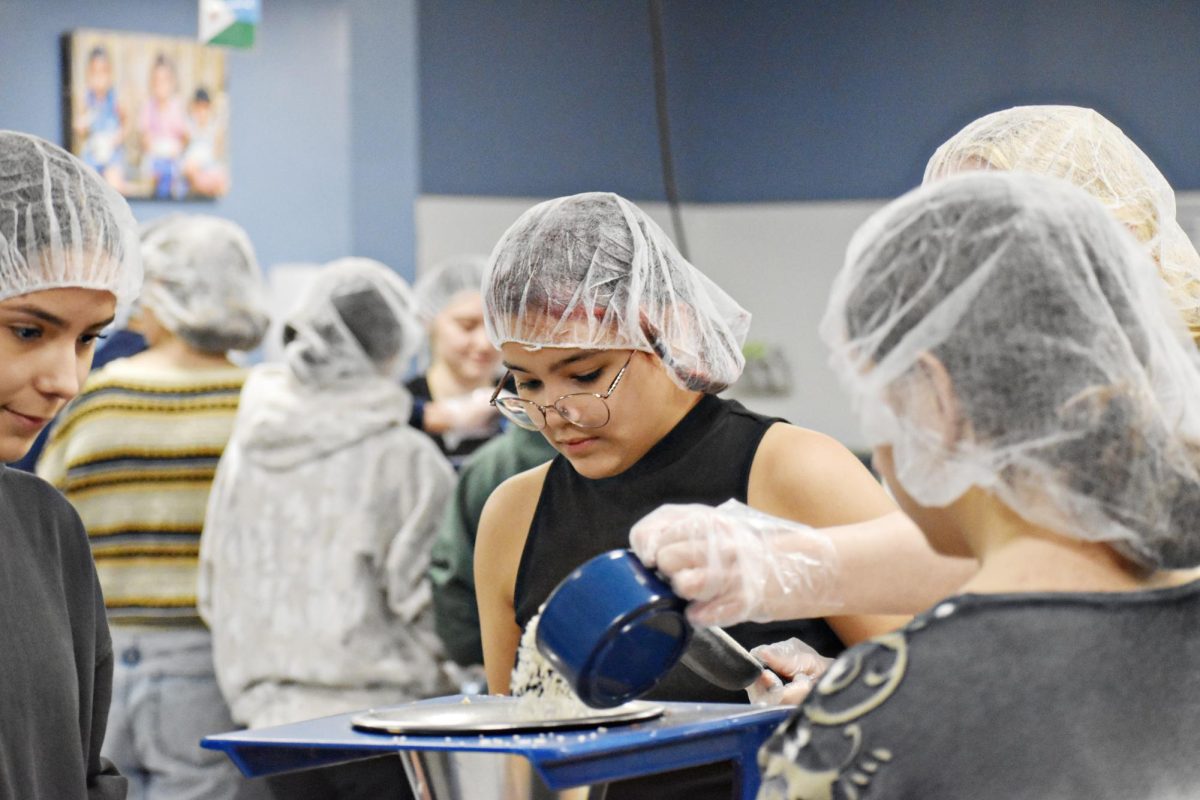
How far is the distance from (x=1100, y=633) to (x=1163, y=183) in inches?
30.2

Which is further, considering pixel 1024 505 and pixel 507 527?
pixel 507 527

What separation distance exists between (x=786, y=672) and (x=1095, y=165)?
595 mm

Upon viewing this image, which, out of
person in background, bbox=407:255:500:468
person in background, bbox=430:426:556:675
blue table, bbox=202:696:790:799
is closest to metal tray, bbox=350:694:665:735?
blue table, bbox=202:696:790:799

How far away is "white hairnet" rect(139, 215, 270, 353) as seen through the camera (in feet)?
9.65

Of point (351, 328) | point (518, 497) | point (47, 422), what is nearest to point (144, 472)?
point (351, 328)

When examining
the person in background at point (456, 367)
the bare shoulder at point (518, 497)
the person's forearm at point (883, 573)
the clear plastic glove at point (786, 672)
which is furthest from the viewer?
the person in background at point (456, 367)

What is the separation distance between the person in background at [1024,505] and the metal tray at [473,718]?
7.8 inches

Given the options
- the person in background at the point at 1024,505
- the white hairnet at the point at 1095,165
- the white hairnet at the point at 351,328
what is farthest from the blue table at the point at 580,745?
the white hairnet at the point at 351,328

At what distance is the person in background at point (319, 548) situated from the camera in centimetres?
281

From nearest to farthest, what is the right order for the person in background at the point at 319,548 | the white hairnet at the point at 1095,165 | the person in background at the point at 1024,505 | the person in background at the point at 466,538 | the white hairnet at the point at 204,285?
the person in background at the point at 1024,505, the white hairnet at the point at 1095,165, the person in background at the point at 466,538, the person in background at the point at 319,548, the white hairnet at the point at 204,285

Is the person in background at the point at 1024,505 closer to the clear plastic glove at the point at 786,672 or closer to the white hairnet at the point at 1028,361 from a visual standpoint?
the white hairnet at the point at 1028,361

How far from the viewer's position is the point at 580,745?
39.3 inches

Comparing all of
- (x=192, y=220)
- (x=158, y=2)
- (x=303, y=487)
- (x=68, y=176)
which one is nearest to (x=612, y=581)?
(x=68, y=176)

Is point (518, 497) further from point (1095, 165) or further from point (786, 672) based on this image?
point (1095, 165)
